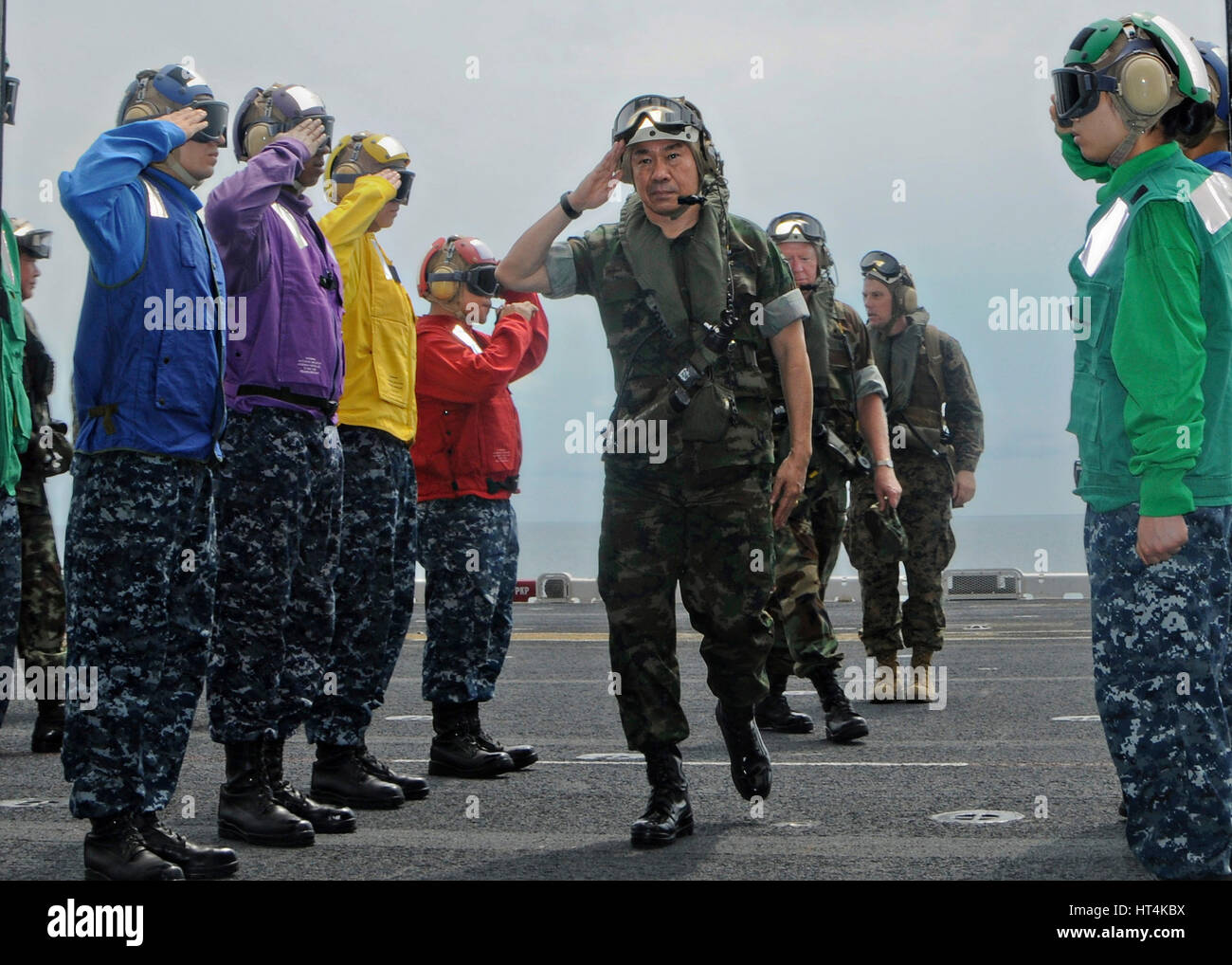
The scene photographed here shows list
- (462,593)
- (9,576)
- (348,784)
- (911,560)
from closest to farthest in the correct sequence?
(348,784) < (9,576) < (462,593) < (911,560)

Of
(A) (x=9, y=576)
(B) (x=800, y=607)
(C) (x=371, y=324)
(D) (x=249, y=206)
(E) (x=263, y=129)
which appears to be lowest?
(B) (x=800, y=607)

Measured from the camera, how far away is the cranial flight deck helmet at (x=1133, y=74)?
12.8 ft

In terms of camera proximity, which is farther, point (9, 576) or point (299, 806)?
point (9, 576)

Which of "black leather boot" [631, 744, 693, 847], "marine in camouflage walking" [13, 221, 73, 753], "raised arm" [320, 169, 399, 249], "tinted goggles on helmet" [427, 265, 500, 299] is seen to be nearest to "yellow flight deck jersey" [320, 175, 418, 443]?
"raised arm" [320, 169, 399, 249]

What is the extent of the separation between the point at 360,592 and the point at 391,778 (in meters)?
0.72

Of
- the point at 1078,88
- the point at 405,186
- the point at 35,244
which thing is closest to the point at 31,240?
the point at 35,244

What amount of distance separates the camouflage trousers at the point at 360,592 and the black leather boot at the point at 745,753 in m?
1.35

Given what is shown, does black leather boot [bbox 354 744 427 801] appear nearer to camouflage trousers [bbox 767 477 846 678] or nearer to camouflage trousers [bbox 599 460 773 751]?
camouflage trousers [bbox 599 460 773 751]

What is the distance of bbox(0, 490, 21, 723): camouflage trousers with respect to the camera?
235 inches

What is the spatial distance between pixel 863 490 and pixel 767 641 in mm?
3874

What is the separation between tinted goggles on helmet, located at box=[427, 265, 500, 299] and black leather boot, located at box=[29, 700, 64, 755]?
2.80m

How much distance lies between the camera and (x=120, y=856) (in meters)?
4.23

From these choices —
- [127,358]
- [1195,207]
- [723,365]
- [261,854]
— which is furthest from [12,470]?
[1195,207]

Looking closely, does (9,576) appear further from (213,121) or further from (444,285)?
(213,121)
